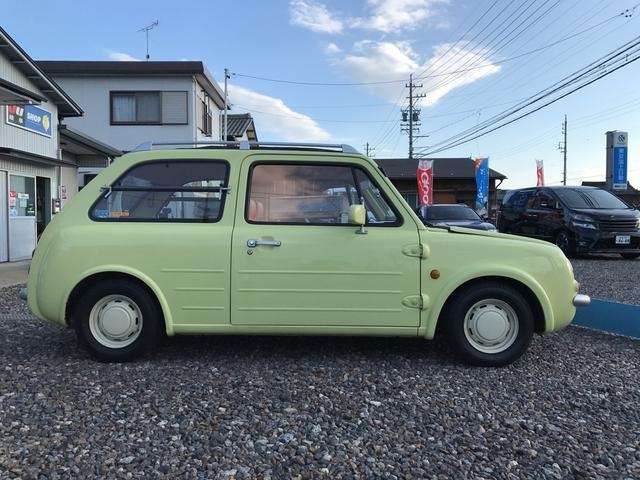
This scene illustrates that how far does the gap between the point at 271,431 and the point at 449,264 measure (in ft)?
5.96

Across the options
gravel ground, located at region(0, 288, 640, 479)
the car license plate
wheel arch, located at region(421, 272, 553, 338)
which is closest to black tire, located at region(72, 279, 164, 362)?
gravel ground, located at region(0, 288, 640, 479)

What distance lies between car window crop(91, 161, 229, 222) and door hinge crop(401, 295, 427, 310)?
5.18 feet

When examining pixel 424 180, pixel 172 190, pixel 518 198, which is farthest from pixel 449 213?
pixel 172 190

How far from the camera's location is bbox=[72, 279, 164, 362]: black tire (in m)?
3.96

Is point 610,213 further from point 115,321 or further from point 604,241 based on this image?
point 115,321

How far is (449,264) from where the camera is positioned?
3.91 meters

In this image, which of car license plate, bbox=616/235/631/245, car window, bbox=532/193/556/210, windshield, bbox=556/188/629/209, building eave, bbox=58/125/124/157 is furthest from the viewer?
building eave, bbox=58/125/124/157

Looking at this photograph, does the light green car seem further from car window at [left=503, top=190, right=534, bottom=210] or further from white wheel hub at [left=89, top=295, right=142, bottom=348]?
car window at [left=503, top=190, right=534, bottom=210]

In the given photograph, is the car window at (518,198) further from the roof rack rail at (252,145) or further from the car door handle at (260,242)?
the car door handle at (260,242)

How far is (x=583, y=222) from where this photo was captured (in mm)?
11938

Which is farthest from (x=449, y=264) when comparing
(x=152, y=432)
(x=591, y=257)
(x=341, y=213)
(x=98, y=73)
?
(x=98, y=73)

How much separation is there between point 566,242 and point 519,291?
9.37m

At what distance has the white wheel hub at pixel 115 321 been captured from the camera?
3.99 metres

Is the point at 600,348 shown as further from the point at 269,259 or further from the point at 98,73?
the point at 98,73
